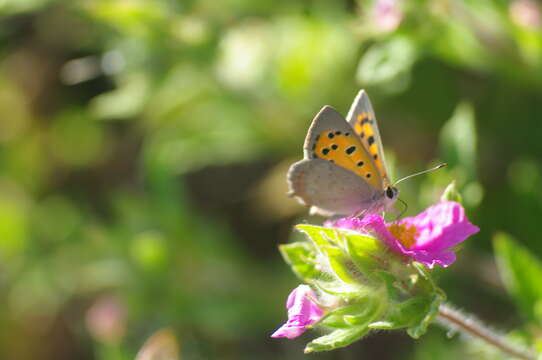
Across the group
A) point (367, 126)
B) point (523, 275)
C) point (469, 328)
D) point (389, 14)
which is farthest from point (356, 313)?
point (389, 14)

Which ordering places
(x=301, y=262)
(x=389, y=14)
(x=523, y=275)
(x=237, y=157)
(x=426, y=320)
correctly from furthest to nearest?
(x=237, y=157) < (x=389, y=14) < (x=523, y=275) < (x=301, y=262) < (x=426, y=320)

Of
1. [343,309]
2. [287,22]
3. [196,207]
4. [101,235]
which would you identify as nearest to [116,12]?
[287,22]

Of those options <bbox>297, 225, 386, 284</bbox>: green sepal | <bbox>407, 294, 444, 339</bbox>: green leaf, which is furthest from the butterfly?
<bbox>407, 294, 444, 339</bbox>: green leaf

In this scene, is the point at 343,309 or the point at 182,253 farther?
the point at 182,253

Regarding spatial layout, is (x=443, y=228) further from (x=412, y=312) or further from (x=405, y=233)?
(x=412, y=312)

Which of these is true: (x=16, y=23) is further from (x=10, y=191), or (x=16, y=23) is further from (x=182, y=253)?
(x=182, y=253)

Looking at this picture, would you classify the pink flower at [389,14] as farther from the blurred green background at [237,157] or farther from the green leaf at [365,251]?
the green leaf at [365,251]

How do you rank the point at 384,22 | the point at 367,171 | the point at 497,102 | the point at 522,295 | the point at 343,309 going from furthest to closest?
1. the point at 497,102
2. the point at 384,22
3. the point at 522,295
4. the point at 367,171
5. the point at 343,309
